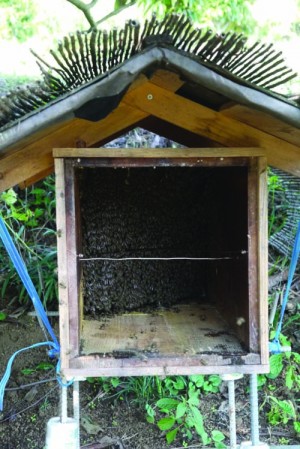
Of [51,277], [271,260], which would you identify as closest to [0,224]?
[51,277]

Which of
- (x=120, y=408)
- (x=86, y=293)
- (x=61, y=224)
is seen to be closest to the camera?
(x=61, y=224)

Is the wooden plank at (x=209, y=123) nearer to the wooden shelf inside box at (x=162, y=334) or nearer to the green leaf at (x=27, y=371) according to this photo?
the wooden shelf inside box at (x=162, y=334)

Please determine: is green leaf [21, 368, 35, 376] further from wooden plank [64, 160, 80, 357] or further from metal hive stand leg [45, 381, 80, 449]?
wooden plank [64, 160, 80, 357]

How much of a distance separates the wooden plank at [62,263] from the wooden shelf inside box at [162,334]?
0.10 meters

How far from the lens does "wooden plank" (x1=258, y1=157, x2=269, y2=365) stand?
1662mm

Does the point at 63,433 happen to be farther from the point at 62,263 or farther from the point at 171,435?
the point at 171,435

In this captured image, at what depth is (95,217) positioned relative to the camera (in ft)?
7.71

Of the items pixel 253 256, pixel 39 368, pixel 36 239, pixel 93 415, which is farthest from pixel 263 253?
pixel 36 239

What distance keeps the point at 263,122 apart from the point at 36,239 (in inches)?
93.6

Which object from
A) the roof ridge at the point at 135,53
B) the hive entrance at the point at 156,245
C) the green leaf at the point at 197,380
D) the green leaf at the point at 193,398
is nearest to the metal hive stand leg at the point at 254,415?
the hive entrance at the point at 156,245

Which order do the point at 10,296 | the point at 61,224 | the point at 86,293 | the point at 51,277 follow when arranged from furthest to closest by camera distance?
1. the point at 10,296
2. the point at 51,277
3. the point at 86,293
4. the point at 61,224

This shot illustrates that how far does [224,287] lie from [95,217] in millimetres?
712

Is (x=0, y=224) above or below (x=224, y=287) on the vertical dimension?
above

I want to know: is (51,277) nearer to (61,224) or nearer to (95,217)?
(95,217)
